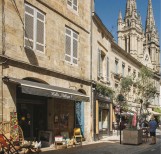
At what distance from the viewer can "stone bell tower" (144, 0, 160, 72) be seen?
72.6 meters

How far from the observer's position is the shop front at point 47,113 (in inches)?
575

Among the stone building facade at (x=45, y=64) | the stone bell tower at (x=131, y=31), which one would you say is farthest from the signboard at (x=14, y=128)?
the stone bell tower at (x=131, y=31)

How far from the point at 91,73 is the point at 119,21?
4712 centimetres

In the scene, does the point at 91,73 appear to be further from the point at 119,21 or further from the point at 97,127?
the point at 119,21

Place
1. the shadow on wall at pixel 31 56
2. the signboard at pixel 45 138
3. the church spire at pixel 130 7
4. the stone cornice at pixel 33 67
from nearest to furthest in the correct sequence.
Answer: the stone cornice at pixel 33 67
the shadow on wall at pixel 31 56
the signboard at pixel 45 138
the church spire at pixel 130 7

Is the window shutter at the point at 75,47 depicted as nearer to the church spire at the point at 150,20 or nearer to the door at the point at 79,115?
the door at the point at 79,115

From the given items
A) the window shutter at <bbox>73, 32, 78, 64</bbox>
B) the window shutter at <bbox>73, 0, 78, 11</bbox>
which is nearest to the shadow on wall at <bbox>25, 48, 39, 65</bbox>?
the window shutter at <bbox>73, 32, 78, 64</bbox>

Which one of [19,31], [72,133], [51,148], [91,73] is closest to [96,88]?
[91,73]

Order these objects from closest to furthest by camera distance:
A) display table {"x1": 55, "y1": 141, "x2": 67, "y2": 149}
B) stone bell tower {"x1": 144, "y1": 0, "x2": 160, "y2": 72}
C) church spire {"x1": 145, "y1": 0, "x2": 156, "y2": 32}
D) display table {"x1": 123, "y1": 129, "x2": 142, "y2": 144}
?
display table {"x1": 55, "y1": 141, "x2": 67, "y2": 149}
display table {"x1": 123, "y1": 129, "x2": 142, "y2": 144}
stone bell tower {"x1": 144, "y1": 0, "x2": 160, "y2": 72}
church spire {"x1": 145, "y1": 0, "x2": 156, "y2": 32}

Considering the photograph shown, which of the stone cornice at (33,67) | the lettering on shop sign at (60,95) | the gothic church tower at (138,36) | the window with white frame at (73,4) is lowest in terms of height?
the lettering on shop sign at (60,95)

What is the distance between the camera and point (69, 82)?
1753cm

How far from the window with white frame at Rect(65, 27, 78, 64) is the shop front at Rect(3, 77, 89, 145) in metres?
2.10

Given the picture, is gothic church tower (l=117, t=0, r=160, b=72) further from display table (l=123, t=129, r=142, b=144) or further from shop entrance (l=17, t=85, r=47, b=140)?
shop entrance (l=17, t=85, r=47, b=140)

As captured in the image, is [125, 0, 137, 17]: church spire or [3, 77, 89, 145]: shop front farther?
[125, 0, 137, 17]: church spire
